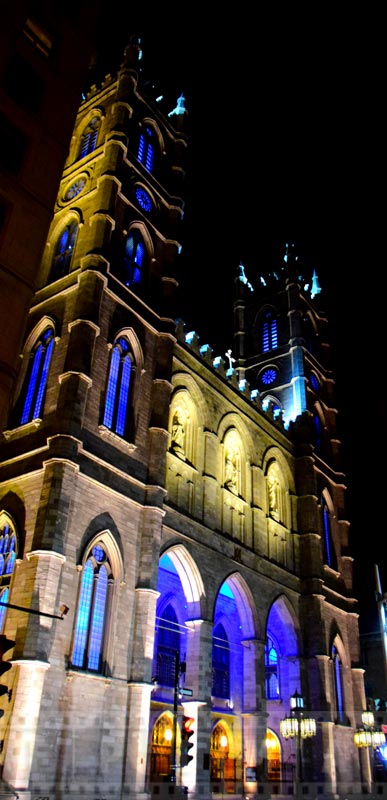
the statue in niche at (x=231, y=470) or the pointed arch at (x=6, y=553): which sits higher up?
the statue in niche at (x=231, y=470)

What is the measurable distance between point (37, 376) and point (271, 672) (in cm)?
2176

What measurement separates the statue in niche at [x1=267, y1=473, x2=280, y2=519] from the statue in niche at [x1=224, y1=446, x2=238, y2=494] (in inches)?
147

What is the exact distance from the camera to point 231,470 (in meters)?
32.7

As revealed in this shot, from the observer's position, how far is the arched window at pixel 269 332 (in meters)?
47.9

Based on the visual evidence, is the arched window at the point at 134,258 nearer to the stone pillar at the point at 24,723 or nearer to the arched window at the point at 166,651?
the arched window at the point at 166,651

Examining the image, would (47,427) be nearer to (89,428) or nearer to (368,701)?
(89,428)

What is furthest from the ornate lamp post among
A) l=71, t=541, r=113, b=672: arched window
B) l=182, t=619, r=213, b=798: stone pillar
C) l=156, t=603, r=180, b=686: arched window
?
l=71, t=541, r=113, b=672: arched window

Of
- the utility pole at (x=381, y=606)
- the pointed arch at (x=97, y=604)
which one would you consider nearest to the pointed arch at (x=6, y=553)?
the pointed arch at (x=97, y=604)

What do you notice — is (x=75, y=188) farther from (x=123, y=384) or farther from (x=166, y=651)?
(x=166, y=651)

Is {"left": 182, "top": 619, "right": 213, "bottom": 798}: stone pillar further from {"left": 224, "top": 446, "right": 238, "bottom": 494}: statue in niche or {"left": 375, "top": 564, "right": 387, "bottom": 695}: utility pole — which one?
{"left": 375, "top": 564, "right": 387, "bottom": 695}: utility pole

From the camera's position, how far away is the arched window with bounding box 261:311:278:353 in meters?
47.9

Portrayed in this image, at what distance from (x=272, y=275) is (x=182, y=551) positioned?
96.2 feet

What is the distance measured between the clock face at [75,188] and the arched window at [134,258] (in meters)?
3.16

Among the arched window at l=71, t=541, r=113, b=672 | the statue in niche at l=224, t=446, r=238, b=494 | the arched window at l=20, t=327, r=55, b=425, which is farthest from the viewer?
the statue in niche at l=224, t=446, r=238, b=494
